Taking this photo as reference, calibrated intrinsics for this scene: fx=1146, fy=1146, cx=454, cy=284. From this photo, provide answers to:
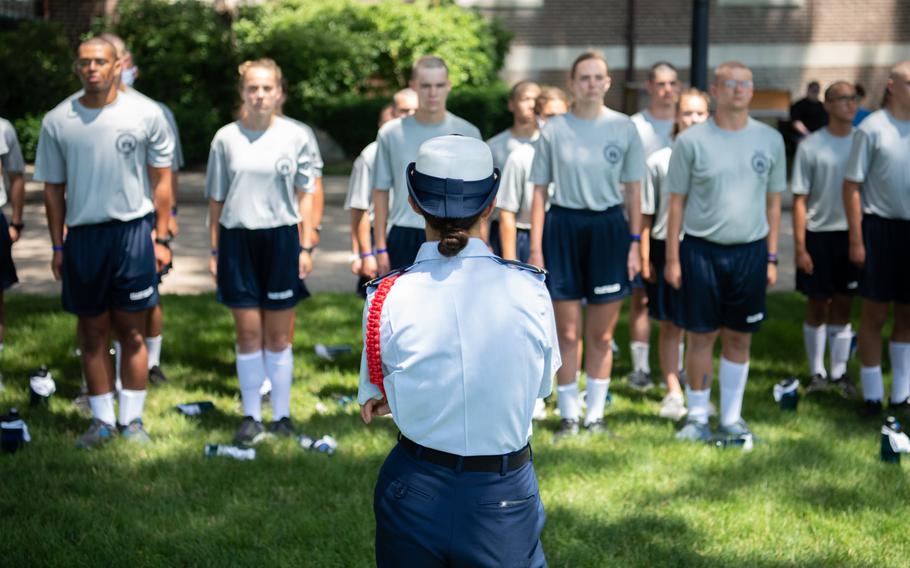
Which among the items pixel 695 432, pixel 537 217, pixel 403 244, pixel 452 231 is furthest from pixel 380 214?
pixel 452 231

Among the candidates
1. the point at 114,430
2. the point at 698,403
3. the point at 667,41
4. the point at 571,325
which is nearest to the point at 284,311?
the point at 114,430

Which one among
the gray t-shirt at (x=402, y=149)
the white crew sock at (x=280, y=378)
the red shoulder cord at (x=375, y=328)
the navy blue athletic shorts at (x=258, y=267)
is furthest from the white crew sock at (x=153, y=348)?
the red shoulder cord at (x=375, y=328)

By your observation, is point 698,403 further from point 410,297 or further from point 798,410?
point 410,297

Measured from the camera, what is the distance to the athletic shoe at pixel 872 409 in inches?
307

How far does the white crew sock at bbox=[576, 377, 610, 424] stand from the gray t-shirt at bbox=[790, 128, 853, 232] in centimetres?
213

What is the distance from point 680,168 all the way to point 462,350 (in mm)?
3945

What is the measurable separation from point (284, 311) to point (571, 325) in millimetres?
1818

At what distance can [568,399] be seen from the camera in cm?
730

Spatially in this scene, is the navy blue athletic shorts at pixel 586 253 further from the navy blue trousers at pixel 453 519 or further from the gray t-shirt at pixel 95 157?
the navy blue trousers at pixel 453 519

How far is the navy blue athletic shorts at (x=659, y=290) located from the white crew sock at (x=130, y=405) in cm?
354

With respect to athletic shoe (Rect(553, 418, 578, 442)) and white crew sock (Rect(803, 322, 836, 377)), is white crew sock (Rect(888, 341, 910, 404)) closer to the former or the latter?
white crew sock (Rect(803, 322, 836, 377))

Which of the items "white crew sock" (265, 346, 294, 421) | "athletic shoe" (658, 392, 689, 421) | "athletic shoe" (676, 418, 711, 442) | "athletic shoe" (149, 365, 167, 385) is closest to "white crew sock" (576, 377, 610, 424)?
"athletic shoe" (676, 418, 711, 442)

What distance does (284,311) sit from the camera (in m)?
7.20

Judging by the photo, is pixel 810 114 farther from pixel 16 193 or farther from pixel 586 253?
pixel 16 193
